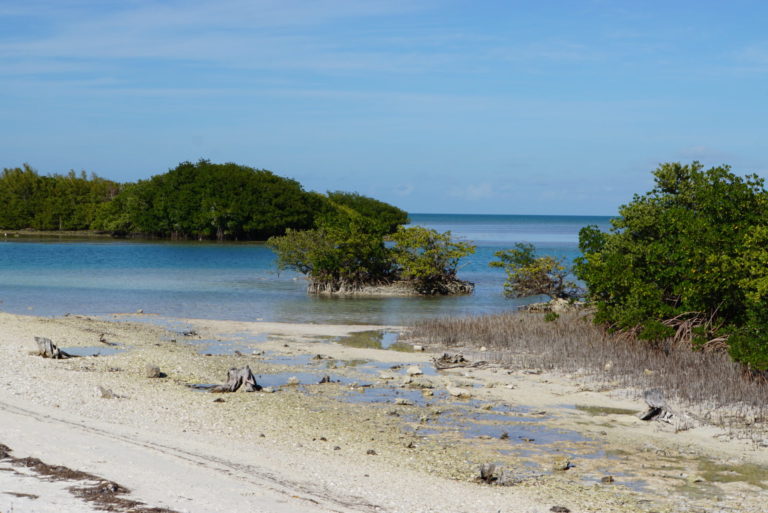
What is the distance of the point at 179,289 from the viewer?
40.6 m

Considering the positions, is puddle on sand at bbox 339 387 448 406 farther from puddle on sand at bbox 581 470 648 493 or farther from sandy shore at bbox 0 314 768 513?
puddle on sand at bbox 581 470 648 493

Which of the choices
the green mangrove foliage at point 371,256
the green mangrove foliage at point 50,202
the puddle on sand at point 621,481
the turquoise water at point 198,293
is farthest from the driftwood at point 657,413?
the green mangrove foliage at point 50,202

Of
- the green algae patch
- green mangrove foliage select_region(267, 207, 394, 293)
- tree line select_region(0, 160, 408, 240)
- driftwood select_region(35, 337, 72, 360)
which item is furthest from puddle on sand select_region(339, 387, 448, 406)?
tree line select_region(0, 160, 408, 240)

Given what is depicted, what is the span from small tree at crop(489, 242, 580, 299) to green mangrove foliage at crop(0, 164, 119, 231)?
98.0 metres

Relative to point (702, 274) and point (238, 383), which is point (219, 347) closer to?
point (238, 383)

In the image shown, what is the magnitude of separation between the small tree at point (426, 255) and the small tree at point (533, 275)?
2.63m

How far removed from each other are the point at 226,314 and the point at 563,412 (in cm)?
1857

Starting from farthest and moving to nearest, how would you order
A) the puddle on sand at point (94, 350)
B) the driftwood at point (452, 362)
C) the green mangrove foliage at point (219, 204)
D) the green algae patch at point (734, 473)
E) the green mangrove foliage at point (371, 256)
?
the green mangrove foliage at point (219, 204), the green mangrove foliage at point (371, 256), the puddle on sand at point (94, 350), the driftwood at point (452, 362), the green algae patch at point (734, 473)

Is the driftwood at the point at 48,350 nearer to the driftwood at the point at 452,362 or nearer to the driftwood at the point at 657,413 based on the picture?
the driftwood at the point at 452,362

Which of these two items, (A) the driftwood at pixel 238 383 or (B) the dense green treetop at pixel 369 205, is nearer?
(A) the driftwood at pixel 238 383

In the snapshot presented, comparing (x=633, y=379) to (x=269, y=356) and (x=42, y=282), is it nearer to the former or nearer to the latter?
(x=269, y=356)

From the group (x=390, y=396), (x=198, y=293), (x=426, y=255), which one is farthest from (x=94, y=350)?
(x=426, y=255)

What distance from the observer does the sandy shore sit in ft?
29.2

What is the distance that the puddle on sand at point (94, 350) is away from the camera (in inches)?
753
